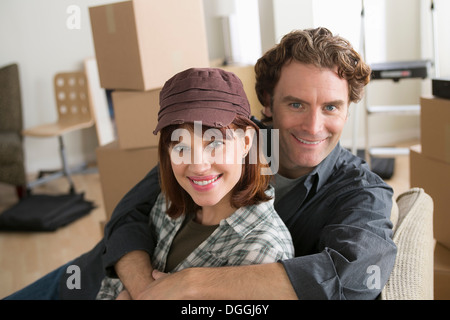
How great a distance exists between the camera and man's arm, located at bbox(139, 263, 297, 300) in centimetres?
77

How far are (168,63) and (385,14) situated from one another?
0.60 meters

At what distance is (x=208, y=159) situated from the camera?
0.81 metres

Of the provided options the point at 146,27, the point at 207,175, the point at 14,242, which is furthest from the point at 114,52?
the point at 14,242

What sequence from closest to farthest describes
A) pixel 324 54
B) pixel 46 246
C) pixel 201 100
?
pixel 201 100 < pixel 324 54 < pixel 46 246

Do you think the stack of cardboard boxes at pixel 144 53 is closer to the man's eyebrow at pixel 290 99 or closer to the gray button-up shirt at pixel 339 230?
the man's eyebrow at pixel 290 99

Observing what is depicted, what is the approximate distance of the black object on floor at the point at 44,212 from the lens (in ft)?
9.39

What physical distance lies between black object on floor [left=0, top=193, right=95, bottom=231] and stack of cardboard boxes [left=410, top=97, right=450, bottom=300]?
6.89ft

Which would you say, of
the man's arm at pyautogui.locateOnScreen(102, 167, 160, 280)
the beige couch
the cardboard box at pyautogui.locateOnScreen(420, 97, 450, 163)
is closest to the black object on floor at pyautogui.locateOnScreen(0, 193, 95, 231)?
the man's arm at pyautogui.locateOnScreen(102, 167, 160, 280)

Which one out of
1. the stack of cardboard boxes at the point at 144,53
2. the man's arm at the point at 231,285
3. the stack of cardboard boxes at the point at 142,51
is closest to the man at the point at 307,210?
the man's arm at the point at 231,285

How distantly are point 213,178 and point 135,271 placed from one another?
287 millimetres

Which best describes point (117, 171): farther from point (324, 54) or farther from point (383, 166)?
point (383, 166)

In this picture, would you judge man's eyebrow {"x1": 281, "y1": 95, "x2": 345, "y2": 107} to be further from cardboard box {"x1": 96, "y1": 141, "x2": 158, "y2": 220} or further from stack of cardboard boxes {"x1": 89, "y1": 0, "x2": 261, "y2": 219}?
cardboard box {"x1": 96, "y1": 141, "x2": 158, "y2": 220}

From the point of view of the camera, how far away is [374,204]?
0.99 metres

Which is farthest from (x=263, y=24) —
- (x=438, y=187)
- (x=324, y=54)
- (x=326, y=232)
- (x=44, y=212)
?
(x=44, y=212)
